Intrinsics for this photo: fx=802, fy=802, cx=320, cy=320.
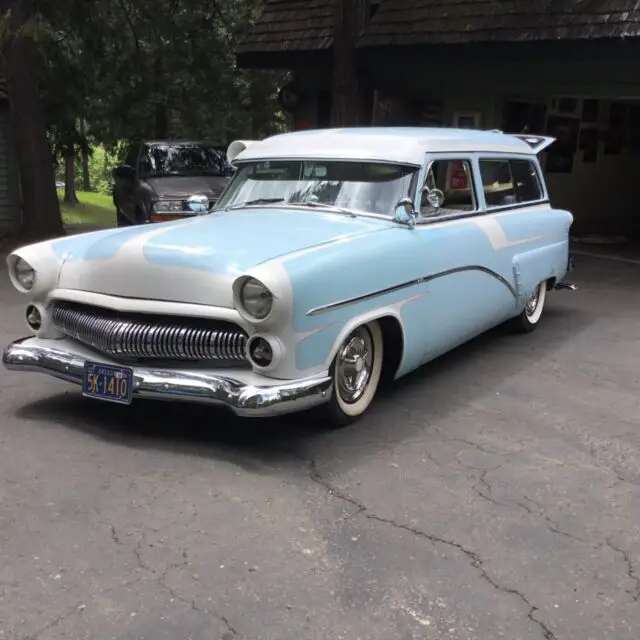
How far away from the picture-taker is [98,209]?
1293 inches

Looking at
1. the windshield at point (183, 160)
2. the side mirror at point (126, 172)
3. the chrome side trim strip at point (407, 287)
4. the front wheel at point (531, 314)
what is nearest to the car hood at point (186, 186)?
the windshield at point (183, 160)

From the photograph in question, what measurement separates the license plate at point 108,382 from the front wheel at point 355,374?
3.64ft

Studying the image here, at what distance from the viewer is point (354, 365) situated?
472cm

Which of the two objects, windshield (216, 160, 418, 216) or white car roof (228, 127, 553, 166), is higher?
white car roof (228, 127, 553, 166)

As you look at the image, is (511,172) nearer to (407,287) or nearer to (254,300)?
(407,287)

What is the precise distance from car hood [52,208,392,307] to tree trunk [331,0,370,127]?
7.05 m

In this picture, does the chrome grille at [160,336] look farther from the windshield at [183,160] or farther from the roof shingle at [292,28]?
the roof shingle at [292,28]

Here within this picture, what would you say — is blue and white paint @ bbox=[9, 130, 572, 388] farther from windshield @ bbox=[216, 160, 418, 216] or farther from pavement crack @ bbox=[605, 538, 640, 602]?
pavement crack @ bbox=[605, 538, 640, 602]

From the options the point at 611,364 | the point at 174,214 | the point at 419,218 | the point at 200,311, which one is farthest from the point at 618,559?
the point at 174,214

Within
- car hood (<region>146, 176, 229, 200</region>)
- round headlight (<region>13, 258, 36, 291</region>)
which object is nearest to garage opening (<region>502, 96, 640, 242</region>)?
car hood (<region>146, 176, 229, 200</region>)

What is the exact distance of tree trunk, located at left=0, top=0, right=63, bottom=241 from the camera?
43.0 feet

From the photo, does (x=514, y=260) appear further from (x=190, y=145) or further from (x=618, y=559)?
(x=190, y=145)

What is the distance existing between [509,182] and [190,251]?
3423mm

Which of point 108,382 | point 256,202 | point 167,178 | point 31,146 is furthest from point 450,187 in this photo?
point 31,146
